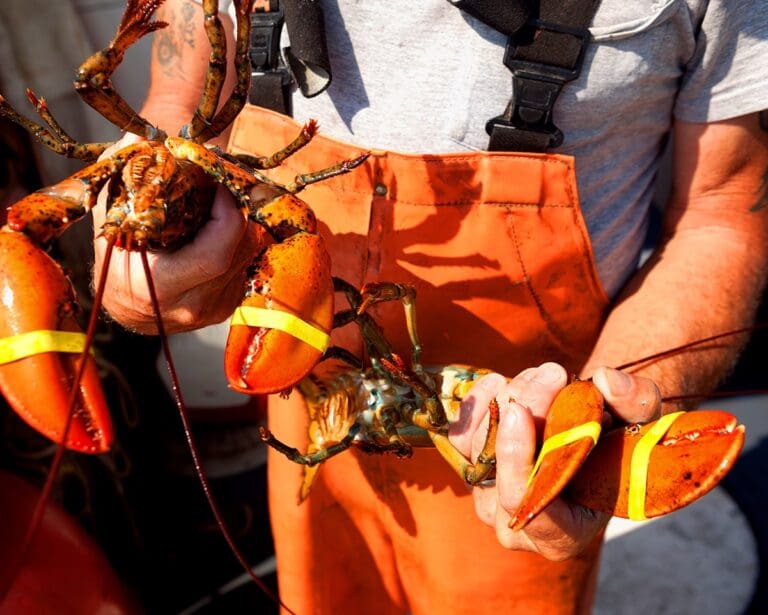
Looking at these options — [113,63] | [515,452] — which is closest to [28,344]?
[113,63]

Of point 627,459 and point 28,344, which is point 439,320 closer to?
point 627,459

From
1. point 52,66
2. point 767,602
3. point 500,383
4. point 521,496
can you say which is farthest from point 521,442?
point 52,66

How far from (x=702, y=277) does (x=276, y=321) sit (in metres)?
0.90

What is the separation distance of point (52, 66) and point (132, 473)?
1522mm

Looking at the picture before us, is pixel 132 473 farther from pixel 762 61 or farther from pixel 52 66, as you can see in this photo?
pixel 762 61

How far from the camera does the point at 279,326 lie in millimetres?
927

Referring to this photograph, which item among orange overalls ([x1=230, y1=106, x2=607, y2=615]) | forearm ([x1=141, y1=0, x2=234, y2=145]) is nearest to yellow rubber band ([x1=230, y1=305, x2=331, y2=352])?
orange overalls ([x1=230, y1=106, x2=607, y2=615])

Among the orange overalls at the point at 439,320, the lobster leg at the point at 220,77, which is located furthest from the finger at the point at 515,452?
the lobster leg at the point at 220,77

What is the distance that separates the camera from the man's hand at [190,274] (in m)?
1.03

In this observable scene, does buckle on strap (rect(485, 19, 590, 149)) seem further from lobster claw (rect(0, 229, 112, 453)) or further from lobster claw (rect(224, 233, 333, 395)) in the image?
lobster claw (rect(0, 229, 112, 453))

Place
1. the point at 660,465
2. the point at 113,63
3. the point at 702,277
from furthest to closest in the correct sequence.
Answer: the point at 702,277, the point at 113,63, the point at 660,465

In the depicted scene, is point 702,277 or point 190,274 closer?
point 190,274

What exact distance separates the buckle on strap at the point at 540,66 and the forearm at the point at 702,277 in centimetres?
33

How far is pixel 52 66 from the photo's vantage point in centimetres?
262
